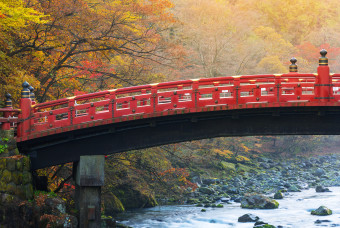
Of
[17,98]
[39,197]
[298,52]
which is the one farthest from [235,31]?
[39,197]

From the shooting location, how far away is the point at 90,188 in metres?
20.1

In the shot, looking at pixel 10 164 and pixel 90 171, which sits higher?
pixel 10 164

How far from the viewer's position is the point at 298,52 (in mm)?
62656

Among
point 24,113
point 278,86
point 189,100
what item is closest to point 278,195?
point 278,86

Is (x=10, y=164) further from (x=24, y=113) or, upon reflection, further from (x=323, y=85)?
(x=323, y=85)

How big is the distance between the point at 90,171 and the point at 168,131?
10.9 ft

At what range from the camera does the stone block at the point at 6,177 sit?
61.8ft

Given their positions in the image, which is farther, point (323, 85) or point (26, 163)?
point (26, 163)

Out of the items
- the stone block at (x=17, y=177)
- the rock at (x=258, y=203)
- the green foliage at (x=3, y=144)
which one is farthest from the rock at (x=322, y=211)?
the green foliage at (x=3, y=144)

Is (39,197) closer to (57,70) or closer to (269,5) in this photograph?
(57,70)

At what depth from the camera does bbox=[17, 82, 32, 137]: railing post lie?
19.7 metres

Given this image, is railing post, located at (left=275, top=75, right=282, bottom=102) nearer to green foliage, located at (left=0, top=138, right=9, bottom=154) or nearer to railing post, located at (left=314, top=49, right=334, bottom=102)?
railing post, located at (left=314, top=49, right=334, bottom=102)

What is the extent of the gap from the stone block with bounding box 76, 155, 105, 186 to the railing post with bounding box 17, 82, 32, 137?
2338 mm

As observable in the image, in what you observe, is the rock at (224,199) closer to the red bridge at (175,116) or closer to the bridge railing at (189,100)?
the red bridge at (175,116)
